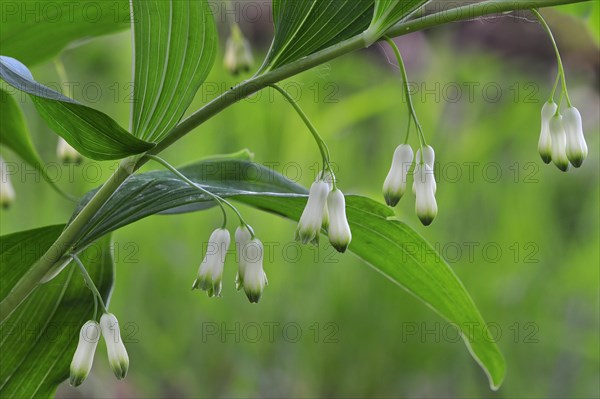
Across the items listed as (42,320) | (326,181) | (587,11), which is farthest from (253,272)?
(587,11)

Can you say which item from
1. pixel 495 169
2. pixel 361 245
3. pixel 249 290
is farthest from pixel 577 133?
pixel 495 169

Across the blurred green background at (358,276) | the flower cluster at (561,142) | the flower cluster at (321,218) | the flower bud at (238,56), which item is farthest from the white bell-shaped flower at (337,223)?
the blurred green background at (358,276)

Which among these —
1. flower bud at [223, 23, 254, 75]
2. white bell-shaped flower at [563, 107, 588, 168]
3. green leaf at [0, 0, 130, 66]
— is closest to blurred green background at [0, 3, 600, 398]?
flower bud at [223, 23, 254, 75]

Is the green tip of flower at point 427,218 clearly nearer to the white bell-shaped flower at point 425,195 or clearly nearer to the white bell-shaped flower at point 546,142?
the white bell-shaped flower at point 425,195

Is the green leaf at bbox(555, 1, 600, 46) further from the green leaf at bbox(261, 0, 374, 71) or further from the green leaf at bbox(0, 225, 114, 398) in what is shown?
the green leaf at bbox(0, 225, 114, 398)

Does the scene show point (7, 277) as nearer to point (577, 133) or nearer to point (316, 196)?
point (316, 196)

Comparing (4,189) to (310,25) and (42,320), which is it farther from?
(310,25)
